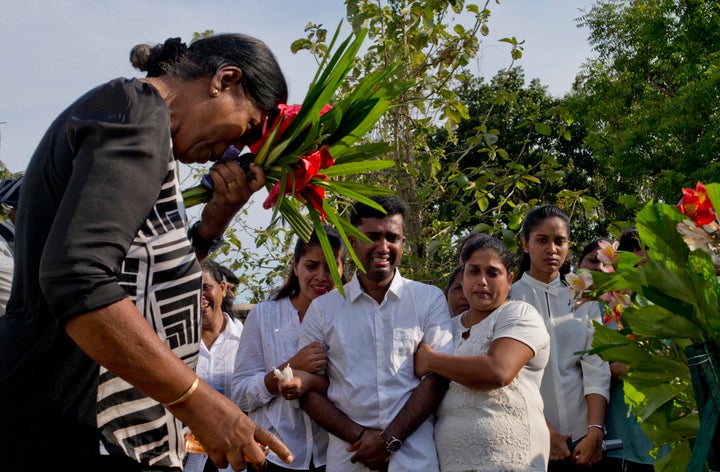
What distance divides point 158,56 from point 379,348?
2.41m

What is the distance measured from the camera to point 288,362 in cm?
427

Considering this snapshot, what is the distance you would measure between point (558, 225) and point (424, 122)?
1564mm

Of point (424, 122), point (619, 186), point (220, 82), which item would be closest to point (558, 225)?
point (424, 122)

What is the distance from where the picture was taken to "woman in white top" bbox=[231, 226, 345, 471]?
420 cm

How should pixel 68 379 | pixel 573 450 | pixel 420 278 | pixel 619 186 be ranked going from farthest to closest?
pixel 619 186, pixel 420 278, pixel 573 450, pixel 68 379

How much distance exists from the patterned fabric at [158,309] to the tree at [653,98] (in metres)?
16.6

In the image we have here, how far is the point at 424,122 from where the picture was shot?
20.3 ft

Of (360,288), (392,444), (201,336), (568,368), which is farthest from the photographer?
(568,368)

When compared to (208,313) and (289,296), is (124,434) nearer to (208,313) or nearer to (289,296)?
(289,296)

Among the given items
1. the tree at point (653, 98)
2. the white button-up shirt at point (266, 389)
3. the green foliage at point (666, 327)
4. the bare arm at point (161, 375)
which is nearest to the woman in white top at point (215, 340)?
A: the white button-up shirt at point (266, 389)

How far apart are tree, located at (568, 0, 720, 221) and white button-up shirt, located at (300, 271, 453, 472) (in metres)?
14.1

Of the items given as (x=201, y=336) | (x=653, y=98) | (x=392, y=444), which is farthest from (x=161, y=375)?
(x=653, y=98)

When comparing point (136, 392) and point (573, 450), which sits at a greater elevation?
point (136, 392)

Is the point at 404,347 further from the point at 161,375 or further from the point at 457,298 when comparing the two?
the point at 161,375
